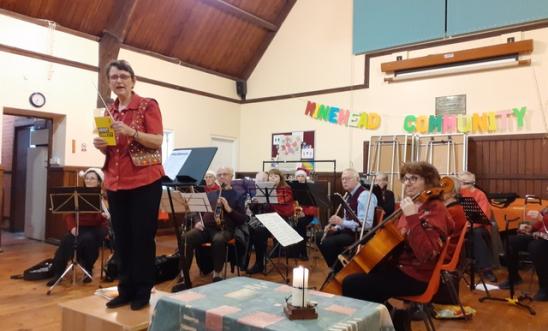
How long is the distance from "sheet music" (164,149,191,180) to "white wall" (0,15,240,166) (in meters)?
2.72

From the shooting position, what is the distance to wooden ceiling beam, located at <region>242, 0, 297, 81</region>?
8.92 metres

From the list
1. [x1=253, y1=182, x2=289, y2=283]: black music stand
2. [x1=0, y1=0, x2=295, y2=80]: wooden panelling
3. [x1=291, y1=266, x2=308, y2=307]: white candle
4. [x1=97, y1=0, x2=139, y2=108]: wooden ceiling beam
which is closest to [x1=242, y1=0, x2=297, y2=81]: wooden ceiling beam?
[x1=0, y1=0, x2=295, y2=80]: wooden panelling

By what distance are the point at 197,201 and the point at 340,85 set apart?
4931 millimetres

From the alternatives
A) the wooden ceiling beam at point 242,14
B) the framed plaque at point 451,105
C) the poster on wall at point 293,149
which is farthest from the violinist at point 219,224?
the wooden ceiling beam at point 242,14

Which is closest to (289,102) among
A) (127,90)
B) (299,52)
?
(299,52)

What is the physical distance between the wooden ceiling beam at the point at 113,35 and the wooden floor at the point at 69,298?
292cm

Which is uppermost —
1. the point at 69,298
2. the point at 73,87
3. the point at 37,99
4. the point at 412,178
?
the point at 73,87

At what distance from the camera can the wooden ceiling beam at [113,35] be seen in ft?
22.2

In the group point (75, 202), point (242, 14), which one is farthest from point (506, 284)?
point (242, 14)

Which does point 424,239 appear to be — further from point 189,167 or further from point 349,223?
point 349,223

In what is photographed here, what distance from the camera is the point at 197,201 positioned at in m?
3.96

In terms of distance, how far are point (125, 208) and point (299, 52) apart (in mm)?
7217

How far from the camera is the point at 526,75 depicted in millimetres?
6238

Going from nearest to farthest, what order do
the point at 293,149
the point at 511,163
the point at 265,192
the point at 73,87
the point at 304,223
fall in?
the point at 265,192, the point at 304,223, the point at 511,163, the point at 73,87, the point at 293,149
